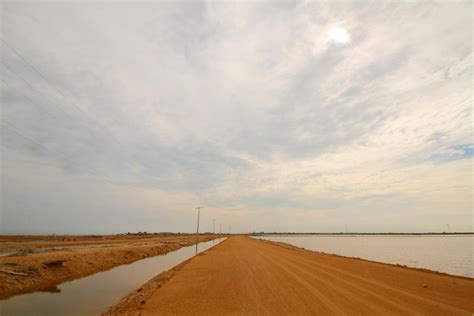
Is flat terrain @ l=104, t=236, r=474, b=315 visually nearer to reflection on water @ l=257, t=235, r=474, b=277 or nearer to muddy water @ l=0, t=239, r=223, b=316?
muddy water @ l=0, t=239, r=223, b=316

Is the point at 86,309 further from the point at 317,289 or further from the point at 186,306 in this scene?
the point at 317,289

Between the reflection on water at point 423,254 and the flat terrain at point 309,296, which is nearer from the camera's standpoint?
the flat terrain at point 309,296

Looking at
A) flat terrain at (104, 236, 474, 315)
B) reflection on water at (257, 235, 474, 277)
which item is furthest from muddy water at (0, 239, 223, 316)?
reflection on water at (257, 235, 474, 277)

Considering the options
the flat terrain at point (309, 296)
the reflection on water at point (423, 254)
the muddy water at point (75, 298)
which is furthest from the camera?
the reflection on water at point (423, 254)

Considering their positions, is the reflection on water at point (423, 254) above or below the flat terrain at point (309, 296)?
below

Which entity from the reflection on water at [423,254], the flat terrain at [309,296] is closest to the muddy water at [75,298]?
the flat terrain at [309,296]

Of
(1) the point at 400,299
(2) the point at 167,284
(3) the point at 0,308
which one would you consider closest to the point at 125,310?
(2) the point at 167,284

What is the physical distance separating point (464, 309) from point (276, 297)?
27.8ft

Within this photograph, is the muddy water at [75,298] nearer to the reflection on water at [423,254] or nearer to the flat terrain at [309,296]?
the flat terrain at [309,296]

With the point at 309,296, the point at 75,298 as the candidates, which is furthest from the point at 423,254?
the point at 75,298

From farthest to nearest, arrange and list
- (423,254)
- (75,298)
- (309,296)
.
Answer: (423,254), (75,298), (309,296)

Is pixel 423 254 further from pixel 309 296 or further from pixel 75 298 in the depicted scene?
pixel 75 298

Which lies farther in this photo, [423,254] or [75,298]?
[423,254]

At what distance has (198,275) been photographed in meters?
23.2
